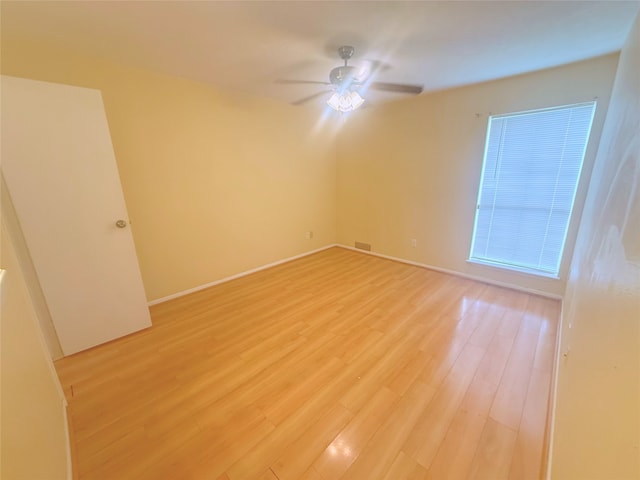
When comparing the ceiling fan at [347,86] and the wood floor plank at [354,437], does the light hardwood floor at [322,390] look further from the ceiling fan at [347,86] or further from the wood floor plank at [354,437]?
the ceiling fan at [347,86]

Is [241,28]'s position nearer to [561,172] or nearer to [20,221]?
[20,221]

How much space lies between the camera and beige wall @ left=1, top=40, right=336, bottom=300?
2.28 meters

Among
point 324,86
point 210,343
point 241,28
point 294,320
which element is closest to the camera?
point 241,28

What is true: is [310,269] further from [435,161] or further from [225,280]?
[435,161]

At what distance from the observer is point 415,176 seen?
353cm

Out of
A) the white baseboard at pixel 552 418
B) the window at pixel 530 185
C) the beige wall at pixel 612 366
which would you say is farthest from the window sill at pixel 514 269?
the beige wall at pixel 612 366

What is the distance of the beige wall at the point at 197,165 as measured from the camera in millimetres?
2281

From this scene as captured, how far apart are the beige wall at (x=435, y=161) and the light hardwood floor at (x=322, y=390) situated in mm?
966

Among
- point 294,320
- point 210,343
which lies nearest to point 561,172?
point 294,320

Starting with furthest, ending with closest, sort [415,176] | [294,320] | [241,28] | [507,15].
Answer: [415,176]
[294,320]
[241,28]
[507,15]

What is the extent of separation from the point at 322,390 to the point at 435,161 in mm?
3014

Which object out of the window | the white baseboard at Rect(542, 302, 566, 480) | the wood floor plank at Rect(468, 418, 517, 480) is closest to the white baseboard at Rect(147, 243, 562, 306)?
the window

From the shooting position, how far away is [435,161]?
10.8 ft

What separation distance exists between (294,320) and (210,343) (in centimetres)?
75
